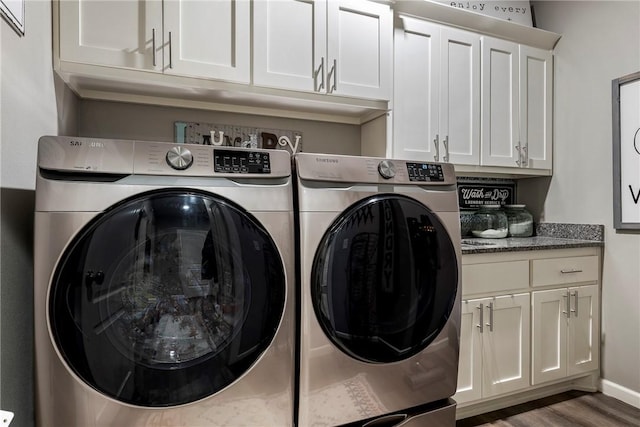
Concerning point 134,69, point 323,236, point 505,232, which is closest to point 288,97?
point 134,69

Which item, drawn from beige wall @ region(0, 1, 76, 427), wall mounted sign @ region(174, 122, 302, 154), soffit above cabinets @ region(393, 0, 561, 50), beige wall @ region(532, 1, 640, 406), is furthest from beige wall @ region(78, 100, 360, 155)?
beige wall @ region(532, 1, 640, 406)

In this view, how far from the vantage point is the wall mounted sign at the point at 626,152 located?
2.00m

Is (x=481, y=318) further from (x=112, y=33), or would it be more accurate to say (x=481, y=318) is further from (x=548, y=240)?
(x=112, y=33)

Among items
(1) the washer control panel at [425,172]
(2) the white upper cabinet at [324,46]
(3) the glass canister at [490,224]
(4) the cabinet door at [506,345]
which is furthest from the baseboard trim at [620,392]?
(2) the white upper cabinet at [324,46]

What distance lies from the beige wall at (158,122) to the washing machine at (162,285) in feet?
2.77

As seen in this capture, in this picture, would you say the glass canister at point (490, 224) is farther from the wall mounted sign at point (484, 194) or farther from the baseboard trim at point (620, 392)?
the baseboard trim at point (620, 392)

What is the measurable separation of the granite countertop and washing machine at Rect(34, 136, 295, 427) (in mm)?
1121

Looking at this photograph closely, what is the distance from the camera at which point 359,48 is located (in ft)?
5.83

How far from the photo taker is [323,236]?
3.86 feet

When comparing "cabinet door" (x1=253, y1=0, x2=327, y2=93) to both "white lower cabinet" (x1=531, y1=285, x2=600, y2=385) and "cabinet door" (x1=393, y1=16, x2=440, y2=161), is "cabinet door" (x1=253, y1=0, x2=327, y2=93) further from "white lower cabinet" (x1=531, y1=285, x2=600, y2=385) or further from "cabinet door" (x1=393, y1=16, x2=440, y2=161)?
"white lower cabinet" (x1=531, y1=285, x2=600, y2=385)

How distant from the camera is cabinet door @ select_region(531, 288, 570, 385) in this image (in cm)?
197

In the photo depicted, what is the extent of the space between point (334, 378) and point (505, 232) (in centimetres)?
172

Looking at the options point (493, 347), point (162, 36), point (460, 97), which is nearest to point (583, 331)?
point (493, 347)

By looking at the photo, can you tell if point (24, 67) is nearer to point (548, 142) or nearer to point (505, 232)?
A: point (505, 232)
